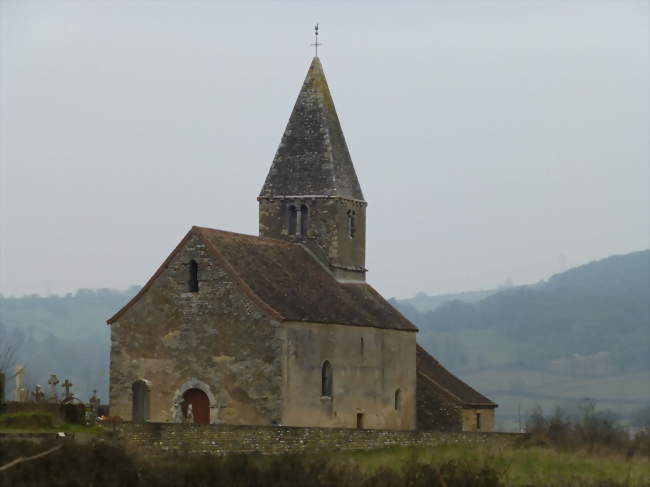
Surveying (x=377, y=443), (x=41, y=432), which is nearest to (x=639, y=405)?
(x=377, y=443)

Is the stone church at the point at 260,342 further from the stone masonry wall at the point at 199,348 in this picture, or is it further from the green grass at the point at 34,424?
the green grass at the point at 34,424

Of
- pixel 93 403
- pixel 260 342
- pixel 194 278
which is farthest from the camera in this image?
pixel 194 278

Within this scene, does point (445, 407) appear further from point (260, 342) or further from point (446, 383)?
point (260, 342)

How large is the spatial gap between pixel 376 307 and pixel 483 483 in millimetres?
24647

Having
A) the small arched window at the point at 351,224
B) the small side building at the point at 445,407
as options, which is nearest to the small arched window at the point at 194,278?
the small arched window at the point at 351,224

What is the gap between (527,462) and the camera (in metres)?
49.9

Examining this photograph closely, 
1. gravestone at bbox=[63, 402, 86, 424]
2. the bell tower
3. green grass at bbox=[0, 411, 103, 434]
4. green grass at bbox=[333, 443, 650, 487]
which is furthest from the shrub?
green grass at bbox=[0, 411, 103, 434]

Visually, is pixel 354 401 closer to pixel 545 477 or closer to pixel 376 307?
pixel 376 307

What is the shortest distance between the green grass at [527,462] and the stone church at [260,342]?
5.22 metres

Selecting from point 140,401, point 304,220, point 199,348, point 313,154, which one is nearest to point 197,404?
point 199,348

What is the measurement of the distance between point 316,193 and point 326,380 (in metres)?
9.37


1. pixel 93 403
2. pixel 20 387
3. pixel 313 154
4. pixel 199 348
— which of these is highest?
pixel 313 154

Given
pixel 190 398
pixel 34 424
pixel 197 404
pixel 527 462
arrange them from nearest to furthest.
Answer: pixel 34 424
pixel 527 462
pixel 197 404
pixel 190 398

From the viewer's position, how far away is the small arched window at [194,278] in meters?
57.5
